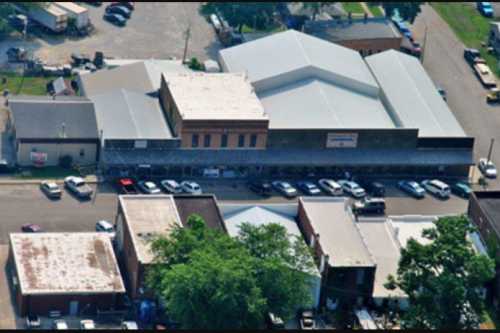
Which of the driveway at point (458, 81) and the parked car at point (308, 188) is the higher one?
the parked car at point (308, 188)

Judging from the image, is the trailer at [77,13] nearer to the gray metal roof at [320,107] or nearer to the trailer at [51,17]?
the trailer at [51,17]

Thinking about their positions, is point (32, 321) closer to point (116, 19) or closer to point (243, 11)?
point (243, 11)

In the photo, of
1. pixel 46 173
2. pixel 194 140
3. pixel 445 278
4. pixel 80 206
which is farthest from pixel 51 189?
pixel 445 278

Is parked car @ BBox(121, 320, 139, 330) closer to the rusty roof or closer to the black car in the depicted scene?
the rusty roof

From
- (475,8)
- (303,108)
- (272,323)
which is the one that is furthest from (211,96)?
(475,8)

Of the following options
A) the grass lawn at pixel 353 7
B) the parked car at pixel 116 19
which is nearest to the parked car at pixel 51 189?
the parked car at pixel 116 19

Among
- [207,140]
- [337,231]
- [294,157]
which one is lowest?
[294,157]
